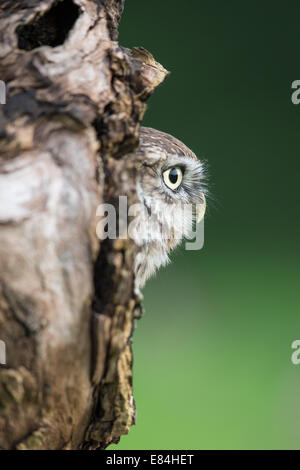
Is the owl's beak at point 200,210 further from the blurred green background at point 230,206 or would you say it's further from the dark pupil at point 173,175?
the blurred green background at point 230,206

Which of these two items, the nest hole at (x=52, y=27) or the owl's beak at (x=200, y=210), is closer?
the nest hole at (x=52, y=27)

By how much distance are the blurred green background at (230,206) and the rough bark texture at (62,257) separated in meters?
1.94

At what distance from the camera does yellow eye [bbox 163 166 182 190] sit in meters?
1.66

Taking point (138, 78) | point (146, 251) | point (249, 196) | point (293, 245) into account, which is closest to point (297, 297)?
point (293, 245)

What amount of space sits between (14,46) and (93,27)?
16 centimetres

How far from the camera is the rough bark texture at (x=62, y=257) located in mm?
890

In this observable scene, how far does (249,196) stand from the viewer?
3.24 meters

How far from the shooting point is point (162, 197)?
5.37ft

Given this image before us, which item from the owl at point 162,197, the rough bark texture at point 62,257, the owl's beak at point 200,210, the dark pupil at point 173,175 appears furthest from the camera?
the owl's beak at point 200,210

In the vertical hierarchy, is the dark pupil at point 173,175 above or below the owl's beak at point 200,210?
above

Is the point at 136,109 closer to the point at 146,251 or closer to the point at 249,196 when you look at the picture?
the point at 146,251

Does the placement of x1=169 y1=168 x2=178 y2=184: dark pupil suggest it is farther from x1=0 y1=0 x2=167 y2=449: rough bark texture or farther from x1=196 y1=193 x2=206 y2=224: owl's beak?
x1=0 y1=0 x2=167 y2=449: rough bark texture

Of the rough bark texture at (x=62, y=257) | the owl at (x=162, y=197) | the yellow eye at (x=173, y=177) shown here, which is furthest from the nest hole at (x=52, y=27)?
the yellow eye at (x=173, y=177)
